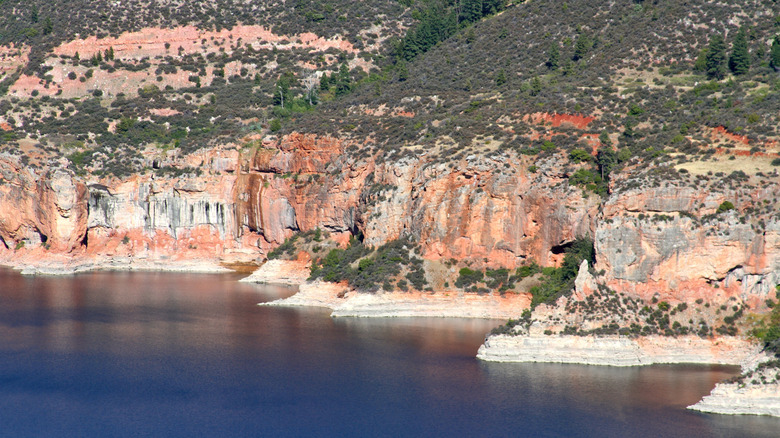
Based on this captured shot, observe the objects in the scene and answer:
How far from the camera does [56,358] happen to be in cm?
6925

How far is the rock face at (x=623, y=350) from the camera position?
6600 centimetres

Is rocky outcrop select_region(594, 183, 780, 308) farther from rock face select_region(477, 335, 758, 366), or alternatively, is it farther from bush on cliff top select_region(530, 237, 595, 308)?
bush on cliff top select_region(530, 237, 595, 308)

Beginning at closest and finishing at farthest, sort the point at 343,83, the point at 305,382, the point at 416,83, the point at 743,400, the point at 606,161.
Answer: the point at 743,400 < the point at 305,382 < the point at 606,161 < the point at 416,83 < the point at 343,83

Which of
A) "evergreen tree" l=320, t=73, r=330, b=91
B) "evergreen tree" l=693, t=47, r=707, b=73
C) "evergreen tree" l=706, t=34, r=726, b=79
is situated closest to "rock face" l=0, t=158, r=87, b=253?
"evergreen tree" l=320, t=73, r=330, b=91

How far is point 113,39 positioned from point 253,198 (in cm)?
4560

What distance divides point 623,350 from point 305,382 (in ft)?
69.2

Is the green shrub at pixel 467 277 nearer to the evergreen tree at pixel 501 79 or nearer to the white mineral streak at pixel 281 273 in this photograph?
the white mineral streak at pixel 281 273

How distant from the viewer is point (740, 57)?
9812 centimetres

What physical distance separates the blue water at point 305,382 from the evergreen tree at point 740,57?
38.9 meters

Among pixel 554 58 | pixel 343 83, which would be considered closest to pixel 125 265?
pixel 343 83

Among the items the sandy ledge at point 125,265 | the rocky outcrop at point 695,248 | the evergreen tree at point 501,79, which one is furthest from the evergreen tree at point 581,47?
the sandy ledge at point 125,265

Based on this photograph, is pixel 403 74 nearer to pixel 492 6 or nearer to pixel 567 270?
pixel 492 6

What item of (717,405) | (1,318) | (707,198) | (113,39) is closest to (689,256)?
→ (707,198)

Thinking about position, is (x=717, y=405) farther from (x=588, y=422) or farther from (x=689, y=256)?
(x=689, y=256)
